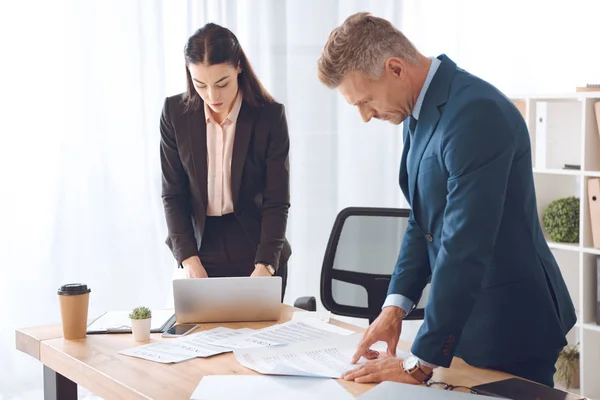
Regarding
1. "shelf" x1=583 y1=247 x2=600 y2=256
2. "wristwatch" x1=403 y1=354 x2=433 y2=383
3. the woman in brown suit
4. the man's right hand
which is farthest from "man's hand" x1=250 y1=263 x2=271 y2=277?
"shelf" x1=583 y1=247 x2=600 y2=256

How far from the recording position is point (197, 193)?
2518 millimetres

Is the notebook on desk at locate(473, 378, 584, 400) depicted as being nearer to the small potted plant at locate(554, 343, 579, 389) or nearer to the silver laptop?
the silver laptop

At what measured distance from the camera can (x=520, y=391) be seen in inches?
60.0

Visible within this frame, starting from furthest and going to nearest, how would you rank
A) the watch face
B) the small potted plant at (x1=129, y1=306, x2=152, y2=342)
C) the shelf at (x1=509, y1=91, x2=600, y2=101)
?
1. the shelf at (x1=509, y1=91, x2=600, y2=101)
2. the small potted plant at (x1=129, y1=306, x2=152, y2=342)
3. the watch face

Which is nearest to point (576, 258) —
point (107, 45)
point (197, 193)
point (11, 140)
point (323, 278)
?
point (323, 278)

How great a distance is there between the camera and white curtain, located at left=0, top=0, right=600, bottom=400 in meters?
3.40

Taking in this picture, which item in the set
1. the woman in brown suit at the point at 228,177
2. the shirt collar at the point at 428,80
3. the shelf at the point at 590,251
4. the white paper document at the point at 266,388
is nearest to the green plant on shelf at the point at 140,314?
the white paper document at the point at 266,388

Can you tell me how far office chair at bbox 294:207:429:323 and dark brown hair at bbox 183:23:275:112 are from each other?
59 centimetres

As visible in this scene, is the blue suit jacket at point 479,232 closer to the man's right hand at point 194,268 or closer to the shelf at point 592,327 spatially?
the man's right hand at point 194,268

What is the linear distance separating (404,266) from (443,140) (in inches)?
15.4

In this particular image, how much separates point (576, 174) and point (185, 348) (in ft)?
8.12

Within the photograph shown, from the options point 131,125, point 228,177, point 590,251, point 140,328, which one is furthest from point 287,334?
point 590,251

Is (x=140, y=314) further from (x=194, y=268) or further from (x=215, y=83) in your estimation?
(x=215, y=83)

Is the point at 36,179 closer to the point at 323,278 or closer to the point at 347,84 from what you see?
the point at 323,278
